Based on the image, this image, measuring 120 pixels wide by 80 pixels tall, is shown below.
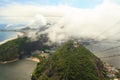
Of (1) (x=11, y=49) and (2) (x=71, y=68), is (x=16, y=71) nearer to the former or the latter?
(2) (x=71, y=68)

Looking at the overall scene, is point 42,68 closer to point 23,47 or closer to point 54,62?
point 54,62

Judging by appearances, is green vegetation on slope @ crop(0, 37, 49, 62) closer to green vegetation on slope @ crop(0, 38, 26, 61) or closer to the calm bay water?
green vegetation on slope @ crop(0, 38, 26, 61)

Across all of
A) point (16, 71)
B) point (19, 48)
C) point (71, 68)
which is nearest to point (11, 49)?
point (19, 48)

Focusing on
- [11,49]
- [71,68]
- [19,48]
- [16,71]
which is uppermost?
[19,48]

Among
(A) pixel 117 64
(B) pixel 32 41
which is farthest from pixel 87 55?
(B) pixel 32 41

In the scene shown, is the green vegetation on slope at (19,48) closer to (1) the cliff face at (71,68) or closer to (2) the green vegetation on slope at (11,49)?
(2) the green vegetation on slope at (11,49)

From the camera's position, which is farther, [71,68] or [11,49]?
[11,49]

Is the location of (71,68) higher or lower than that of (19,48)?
lower

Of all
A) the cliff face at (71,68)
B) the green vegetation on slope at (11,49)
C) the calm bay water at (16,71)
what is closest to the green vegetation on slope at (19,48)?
the green vegetation on slope at (11,49)
